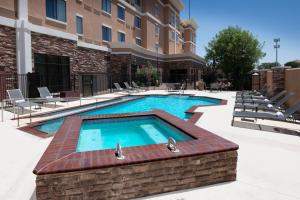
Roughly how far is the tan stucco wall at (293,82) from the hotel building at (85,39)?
13683mm

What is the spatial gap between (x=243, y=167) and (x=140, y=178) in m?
2.14

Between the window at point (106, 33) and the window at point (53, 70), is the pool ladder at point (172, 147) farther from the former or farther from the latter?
the window at point (106, 33)

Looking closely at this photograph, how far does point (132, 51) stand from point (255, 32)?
17626 mm

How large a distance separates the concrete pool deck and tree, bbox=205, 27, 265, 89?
84.3 feet

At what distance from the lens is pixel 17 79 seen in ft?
45.7

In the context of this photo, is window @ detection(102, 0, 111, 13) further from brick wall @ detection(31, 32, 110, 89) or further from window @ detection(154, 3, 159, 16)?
window @ detection(154, 3, 159, 16)

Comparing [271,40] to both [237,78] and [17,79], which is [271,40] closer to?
[237,78]

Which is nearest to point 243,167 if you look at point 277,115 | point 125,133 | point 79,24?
point 125,133

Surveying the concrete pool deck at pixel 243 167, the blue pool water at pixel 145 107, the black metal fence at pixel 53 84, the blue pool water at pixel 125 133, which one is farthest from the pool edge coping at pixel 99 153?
the black metal fence at pixel 53 84

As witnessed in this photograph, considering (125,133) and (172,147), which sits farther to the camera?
(125,133)

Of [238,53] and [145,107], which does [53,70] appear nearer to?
[145,107]

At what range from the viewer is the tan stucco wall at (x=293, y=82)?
1096cm

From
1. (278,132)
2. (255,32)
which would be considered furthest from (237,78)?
(278,132)

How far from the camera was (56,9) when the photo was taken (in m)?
17.9
